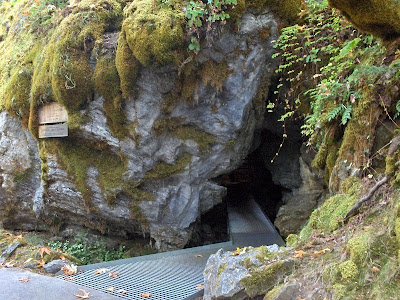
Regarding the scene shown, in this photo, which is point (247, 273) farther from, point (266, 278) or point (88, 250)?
point (88, 250)

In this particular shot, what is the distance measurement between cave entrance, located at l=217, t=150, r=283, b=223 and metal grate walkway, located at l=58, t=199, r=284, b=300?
118 inches

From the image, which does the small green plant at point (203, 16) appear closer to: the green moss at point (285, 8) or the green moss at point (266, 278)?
the green moss at point (285, 8)

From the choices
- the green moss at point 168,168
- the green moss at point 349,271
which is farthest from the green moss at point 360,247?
the green moss at point 168,168

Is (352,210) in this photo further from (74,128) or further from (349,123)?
(74,128)

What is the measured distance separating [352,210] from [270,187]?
747 cm

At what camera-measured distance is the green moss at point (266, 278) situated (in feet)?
10.2

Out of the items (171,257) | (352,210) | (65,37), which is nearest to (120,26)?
(65,37)

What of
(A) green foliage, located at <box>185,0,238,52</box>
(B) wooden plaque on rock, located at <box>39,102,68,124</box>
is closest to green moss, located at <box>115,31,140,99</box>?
(A) green foliage, located at <box>185,0,238,52</box>

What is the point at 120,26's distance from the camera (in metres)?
6.66

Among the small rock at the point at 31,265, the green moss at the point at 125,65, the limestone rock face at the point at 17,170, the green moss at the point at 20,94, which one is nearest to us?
the small rock at the point at 31,265

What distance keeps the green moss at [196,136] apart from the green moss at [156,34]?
156 centimetres

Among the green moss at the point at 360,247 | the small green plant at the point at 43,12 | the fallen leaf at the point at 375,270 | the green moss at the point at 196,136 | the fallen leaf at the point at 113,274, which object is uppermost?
the small green plant at the point at 43,12

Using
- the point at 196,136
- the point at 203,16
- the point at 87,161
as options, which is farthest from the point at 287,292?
the point at 87,161

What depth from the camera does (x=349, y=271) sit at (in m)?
2.50
